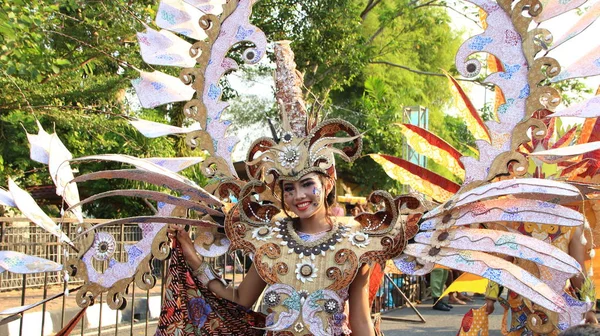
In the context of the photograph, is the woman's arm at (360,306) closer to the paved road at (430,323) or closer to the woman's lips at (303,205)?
the woman's lips at (303,205)

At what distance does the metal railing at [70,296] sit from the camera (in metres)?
7.29

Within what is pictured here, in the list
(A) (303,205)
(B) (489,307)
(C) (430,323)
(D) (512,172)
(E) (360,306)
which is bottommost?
(C) (430,323)

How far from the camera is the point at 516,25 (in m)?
3.38

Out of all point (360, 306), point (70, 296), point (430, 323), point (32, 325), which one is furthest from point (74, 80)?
point (360, 306)

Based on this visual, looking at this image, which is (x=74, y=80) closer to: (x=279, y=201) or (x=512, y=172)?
(x=279, y=201)

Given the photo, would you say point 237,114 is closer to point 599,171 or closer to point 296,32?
point 296,32

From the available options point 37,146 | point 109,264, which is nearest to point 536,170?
point 109,264

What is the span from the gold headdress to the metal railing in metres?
2.79

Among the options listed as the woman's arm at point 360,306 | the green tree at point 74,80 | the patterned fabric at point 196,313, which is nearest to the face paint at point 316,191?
the woman's arm at point 360,306

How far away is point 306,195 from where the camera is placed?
3436 mm

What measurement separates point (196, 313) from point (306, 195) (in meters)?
0.83

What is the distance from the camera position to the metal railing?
23.9 ft

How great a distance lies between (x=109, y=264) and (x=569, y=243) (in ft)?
8.16

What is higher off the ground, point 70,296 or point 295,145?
point 295,145
